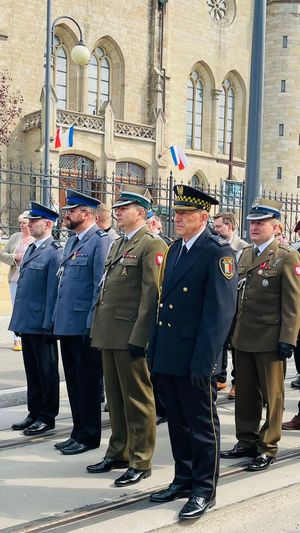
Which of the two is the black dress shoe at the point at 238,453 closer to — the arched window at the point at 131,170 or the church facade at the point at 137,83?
the church facade at the point at 137,83

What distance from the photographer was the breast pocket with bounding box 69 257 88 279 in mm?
5785

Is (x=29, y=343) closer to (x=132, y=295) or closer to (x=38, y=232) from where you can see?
(x=38, y=232)

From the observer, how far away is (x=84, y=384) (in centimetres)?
569

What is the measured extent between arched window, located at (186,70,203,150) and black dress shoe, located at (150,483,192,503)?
115 ft

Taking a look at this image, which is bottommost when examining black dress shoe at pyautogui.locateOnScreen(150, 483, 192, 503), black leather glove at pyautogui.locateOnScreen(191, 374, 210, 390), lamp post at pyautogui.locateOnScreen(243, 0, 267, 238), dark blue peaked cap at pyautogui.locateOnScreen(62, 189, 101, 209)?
black dress shoe at pyautogui.locateOnScreen(150, 483, 192, 503)

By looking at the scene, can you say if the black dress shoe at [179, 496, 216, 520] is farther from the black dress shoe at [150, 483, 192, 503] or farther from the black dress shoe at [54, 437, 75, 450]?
the black dress shoe at [54, 437, 75, 450]

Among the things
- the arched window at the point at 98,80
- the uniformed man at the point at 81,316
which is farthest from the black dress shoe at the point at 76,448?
the arched window at the point at 98,80

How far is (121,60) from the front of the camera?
3503 cm

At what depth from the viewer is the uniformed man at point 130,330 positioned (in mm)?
4992

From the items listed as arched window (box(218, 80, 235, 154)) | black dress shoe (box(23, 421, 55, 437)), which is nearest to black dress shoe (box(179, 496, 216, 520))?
black dress shoe (box(23, 421, 55, 437))

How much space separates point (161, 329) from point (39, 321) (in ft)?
6.90

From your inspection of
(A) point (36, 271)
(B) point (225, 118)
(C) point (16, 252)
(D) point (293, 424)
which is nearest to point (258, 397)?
(D) point (293, 424)

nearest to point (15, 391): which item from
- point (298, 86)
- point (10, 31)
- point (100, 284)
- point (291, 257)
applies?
point (100, 284)

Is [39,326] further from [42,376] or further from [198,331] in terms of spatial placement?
[198,331]
